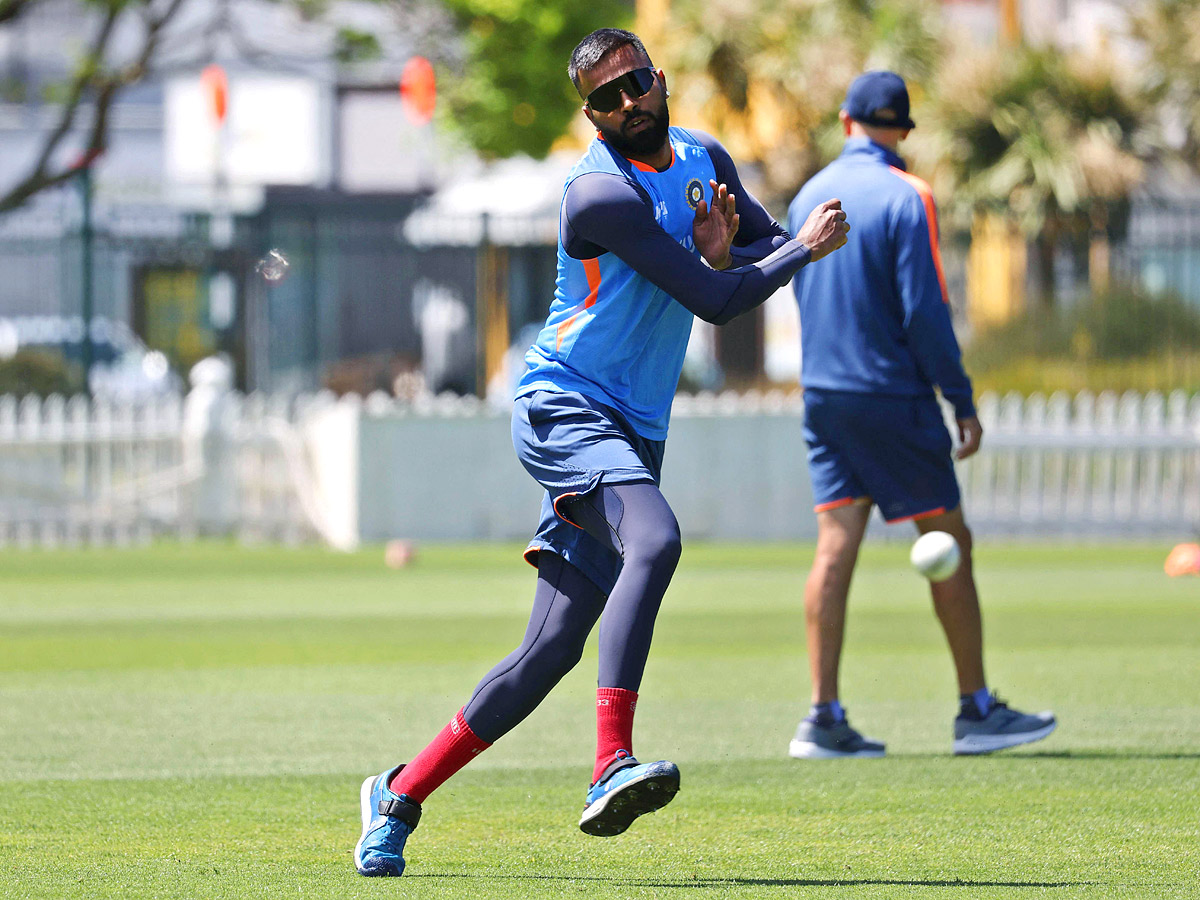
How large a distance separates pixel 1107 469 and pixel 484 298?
5.33 meters

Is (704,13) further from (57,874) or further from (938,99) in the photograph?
(57,874)

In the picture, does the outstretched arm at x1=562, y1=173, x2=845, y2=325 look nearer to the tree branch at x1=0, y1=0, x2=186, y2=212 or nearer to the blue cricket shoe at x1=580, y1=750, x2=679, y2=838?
the blue cricket shoe at x1=580, y1=750, x2=679, y2=838

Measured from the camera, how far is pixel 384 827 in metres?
4.30

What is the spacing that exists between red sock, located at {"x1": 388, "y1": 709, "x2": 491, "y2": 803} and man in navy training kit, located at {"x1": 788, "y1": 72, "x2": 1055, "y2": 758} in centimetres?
186

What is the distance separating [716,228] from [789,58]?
2078 cm

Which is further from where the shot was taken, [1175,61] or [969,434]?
[1175,61]

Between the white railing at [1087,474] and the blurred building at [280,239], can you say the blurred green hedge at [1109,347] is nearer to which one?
the white railing at [1087,474]

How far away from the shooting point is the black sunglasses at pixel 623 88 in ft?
14.1

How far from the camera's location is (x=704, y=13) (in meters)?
24.9

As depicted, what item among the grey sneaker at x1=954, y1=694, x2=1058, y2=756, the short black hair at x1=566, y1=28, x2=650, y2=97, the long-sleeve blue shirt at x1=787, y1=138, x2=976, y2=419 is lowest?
the grey sneaker at x1=954, y1=694, x2=1058, y2=756

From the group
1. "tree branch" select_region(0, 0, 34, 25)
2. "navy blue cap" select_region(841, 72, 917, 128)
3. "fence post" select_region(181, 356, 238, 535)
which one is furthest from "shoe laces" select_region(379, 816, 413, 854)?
"tree branch" select_region(0, 0, 34, 25)

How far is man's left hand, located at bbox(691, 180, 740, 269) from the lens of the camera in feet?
14.4

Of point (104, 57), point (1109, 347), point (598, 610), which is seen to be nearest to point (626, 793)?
point (598, 610)

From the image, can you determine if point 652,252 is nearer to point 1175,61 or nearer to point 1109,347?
point 1109,347
